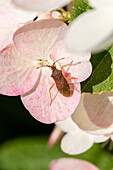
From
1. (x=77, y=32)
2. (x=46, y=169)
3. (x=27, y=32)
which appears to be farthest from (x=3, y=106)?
Result: (x=77, y=32)

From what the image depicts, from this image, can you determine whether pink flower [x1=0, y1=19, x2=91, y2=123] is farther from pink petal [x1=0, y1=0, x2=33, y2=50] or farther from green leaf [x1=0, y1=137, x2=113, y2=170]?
green leaf [x1=0, y1=137, x2=113, y2=170]

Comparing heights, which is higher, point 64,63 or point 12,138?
point 64,63

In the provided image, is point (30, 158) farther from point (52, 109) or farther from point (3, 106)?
point (52, 109)

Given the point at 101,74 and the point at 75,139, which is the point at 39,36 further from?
the point at 75,139

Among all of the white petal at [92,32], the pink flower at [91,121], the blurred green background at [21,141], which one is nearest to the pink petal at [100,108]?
the pink flower at [91,121]

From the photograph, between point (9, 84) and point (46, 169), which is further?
point (46, 169)

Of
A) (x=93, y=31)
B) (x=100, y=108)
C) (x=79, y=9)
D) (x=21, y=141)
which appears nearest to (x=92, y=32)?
(x=93, y=31)

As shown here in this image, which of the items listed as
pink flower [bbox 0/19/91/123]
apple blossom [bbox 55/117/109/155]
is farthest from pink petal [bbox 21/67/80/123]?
apple blossom [bbox 55/117/109/155]
